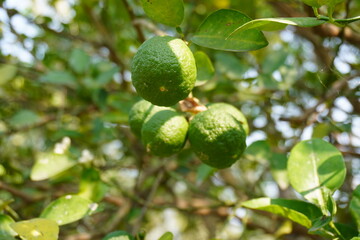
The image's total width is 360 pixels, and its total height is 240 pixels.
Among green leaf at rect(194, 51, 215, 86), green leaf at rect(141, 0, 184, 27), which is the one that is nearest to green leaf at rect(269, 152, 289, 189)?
green leaf at rect(194, 51, 215, 86)

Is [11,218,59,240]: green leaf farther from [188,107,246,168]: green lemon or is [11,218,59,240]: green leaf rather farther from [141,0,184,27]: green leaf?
[141,0,184,27]: green leaf

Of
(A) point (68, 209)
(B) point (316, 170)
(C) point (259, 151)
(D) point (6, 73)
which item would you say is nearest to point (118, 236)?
(A) point (68, 209)

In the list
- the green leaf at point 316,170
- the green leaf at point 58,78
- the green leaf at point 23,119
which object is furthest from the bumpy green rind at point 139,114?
the green leaf at point 23,119

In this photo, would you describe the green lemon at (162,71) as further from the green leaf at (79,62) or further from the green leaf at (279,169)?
the green leaf at (79,62)

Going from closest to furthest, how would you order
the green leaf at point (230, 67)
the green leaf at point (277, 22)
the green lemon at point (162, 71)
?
the green leaf at point (277, 22), the green lemon at point (162, 71), the green leaf at point (230, 67)

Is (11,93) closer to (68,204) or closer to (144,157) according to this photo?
(144,157)

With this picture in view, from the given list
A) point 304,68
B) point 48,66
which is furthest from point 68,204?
point 304,68

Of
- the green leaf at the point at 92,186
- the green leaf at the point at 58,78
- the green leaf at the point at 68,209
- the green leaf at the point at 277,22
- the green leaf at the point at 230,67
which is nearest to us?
the green leaf at the point at 277,22

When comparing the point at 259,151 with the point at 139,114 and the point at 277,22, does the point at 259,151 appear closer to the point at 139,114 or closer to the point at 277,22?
the point at 139,114
